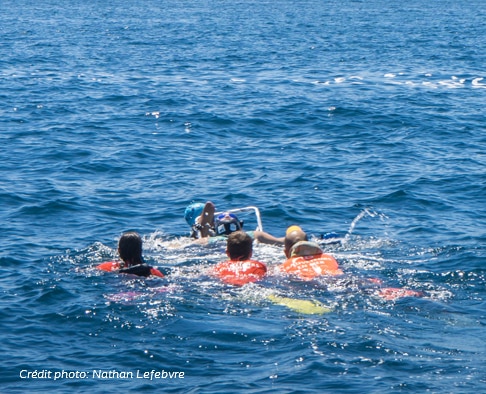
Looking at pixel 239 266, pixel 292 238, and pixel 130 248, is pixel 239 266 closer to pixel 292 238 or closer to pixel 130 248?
pixel 292 238

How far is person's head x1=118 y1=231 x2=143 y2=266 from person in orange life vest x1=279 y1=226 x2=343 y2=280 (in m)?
2.10

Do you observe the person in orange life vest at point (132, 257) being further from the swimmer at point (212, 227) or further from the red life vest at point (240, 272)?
the swimmer at point (212, 227)

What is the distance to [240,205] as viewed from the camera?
17578 mm

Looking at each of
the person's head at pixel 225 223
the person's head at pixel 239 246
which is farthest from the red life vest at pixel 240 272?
the person's head at pixel 225 223

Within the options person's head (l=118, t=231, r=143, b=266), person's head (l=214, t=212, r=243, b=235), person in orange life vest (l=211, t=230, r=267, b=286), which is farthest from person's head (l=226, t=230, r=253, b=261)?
person's head (l=214, t=212, r=243, b=235)

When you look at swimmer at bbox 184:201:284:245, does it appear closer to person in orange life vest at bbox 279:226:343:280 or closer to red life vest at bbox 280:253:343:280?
person in orange life vest at bbox 279:226:343:280

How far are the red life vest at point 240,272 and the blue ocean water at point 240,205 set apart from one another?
201mm

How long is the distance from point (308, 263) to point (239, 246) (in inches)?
40.7

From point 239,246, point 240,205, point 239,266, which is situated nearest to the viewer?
point 239,266

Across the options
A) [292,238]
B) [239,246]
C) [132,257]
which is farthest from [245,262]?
Answer: [132,257]

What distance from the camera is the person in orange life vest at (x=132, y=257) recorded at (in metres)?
12.0

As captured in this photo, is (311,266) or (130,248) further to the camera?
(311,266)

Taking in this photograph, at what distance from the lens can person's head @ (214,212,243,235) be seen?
14859mm

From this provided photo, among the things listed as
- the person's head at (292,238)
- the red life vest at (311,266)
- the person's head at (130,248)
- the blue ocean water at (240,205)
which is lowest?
the blue ocean water at (240,205)
